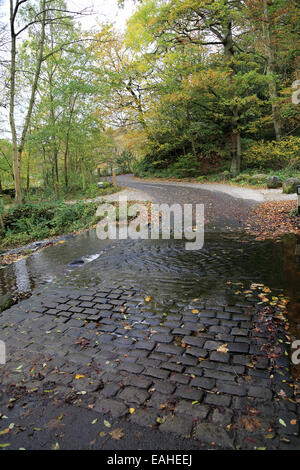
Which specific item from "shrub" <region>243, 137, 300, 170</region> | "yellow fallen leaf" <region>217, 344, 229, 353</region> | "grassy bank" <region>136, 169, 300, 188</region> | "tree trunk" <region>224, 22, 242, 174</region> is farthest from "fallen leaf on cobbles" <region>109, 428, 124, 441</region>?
"tree trunk" <region>224, 22, 242, 174</region>

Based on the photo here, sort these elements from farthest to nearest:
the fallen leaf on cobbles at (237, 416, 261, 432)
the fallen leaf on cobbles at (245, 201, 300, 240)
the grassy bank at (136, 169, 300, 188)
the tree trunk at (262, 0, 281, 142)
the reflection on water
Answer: the tree trunk at (262, 0, 281, 142) → the grassy bank at (136, 169, 300, 188) → the fallen leaf on cobbles at (245, 201, 300, 240) → the reflection on water → the fallen leaf on cobbles at (237, 416, 261, 432)

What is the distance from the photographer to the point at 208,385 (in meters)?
2.31

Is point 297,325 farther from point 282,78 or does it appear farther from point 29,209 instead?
point 282,78

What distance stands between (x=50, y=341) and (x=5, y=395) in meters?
0.78

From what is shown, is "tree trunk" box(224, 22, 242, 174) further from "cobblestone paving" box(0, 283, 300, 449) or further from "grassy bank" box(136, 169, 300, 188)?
"cobblestone paving" box(0, 283, 300, 449)

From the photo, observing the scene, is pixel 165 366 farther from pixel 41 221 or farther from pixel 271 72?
pixel 271 72

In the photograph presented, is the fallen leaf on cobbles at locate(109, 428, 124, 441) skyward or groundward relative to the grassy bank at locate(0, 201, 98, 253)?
groundward

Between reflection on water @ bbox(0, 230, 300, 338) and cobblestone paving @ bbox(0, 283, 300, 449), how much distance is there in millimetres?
543

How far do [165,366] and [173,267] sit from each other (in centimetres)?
257

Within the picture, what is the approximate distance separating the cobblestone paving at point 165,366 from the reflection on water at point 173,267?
1.78 ft

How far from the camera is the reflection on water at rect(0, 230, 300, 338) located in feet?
13.6

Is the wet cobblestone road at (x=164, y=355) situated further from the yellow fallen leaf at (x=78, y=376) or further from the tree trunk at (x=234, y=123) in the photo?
the tree trunk at (x=234, y=123)

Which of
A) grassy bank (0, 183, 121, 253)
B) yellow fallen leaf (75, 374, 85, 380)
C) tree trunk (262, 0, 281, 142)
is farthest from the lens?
tree trunk (262, 0, 281, 142)

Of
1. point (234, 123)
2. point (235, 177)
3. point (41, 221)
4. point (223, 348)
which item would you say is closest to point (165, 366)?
point (223, 348)
